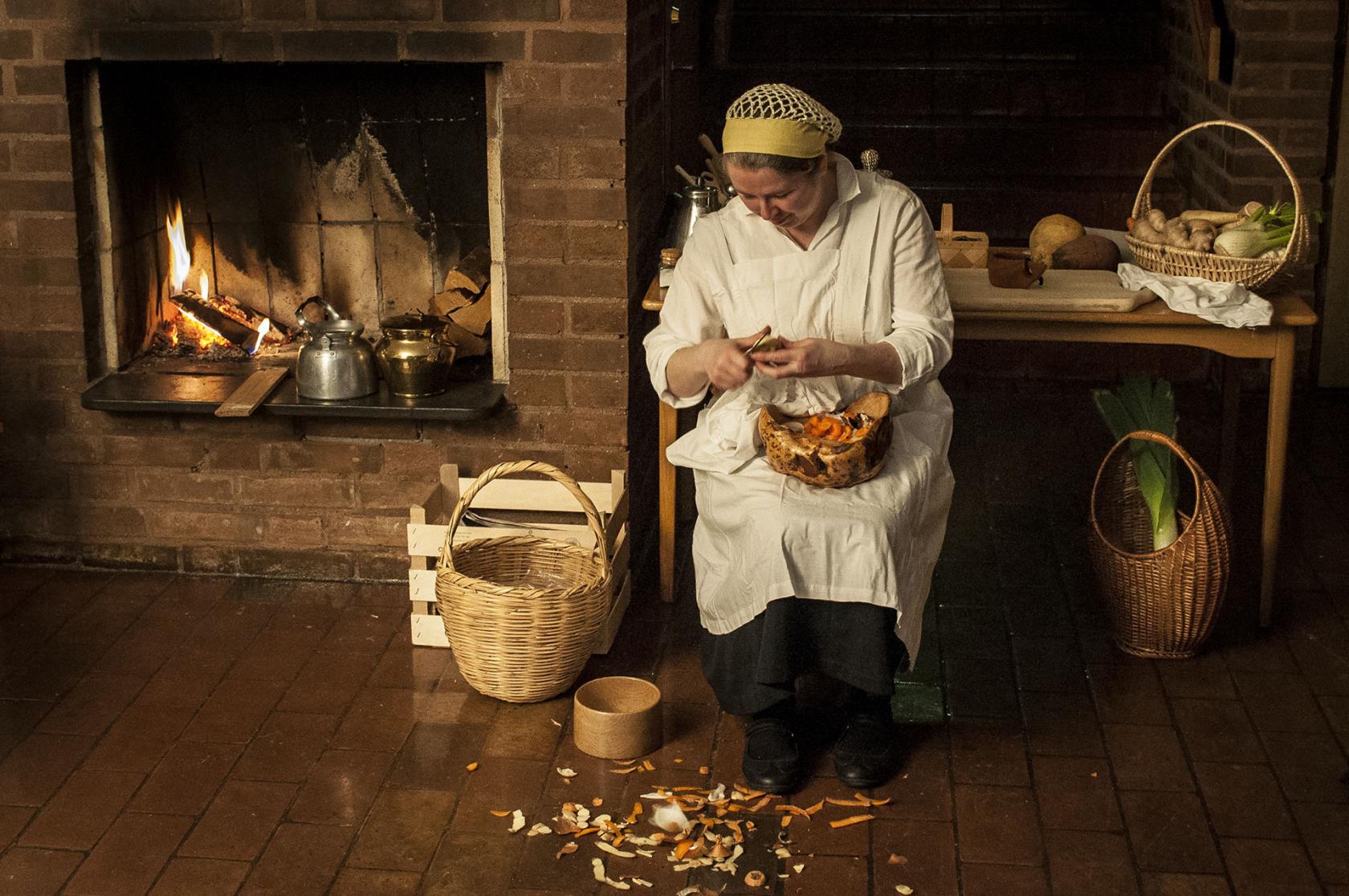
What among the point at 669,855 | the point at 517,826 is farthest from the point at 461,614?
the point at 669,855

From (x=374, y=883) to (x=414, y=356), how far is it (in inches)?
60.7

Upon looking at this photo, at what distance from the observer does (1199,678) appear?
371 cm

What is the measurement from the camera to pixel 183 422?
421 centimetres

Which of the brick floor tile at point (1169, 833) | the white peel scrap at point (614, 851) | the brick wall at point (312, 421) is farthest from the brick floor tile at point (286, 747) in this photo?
the brick floor tile at point (1169, 833)

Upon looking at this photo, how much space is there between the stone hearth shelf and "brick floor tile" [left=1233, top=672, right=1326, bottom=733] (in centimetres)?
197

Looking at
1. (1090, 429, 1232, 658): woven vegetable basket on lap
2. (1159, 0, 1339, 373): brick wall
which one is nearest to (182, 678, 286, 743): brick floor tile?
(1090, 429, 1232, 658): woven vegetable basket on lap

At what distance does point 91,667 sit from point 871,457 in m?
1.96

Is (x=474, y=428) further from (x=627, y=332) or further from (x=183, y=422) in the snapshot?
(x=183, y=422)

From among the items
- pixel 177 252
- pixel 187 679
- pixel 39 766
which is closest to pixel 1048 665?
pixel 187 679

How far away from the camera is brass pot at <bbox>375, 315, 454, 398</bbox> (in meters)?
4.05

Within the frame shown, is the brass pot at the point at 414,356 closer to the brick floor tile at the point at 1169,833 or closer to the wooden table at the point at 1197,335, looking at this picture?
the wooden table at the point at 1197,335

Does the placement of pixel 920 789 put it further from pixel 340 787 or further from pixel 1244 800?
pixel 340 787

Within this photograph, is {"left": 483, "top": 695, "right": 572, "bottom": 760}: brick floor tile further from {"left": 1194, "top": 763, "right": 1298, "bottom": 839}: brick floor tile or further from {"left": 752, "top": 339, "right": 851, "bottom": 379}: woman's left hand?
{"left": 1194, "top": 763, "right": 1298, "bottom": 839}: brick floor tile

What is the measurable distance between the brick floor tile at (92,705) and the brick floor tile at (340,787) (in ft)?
1.83
